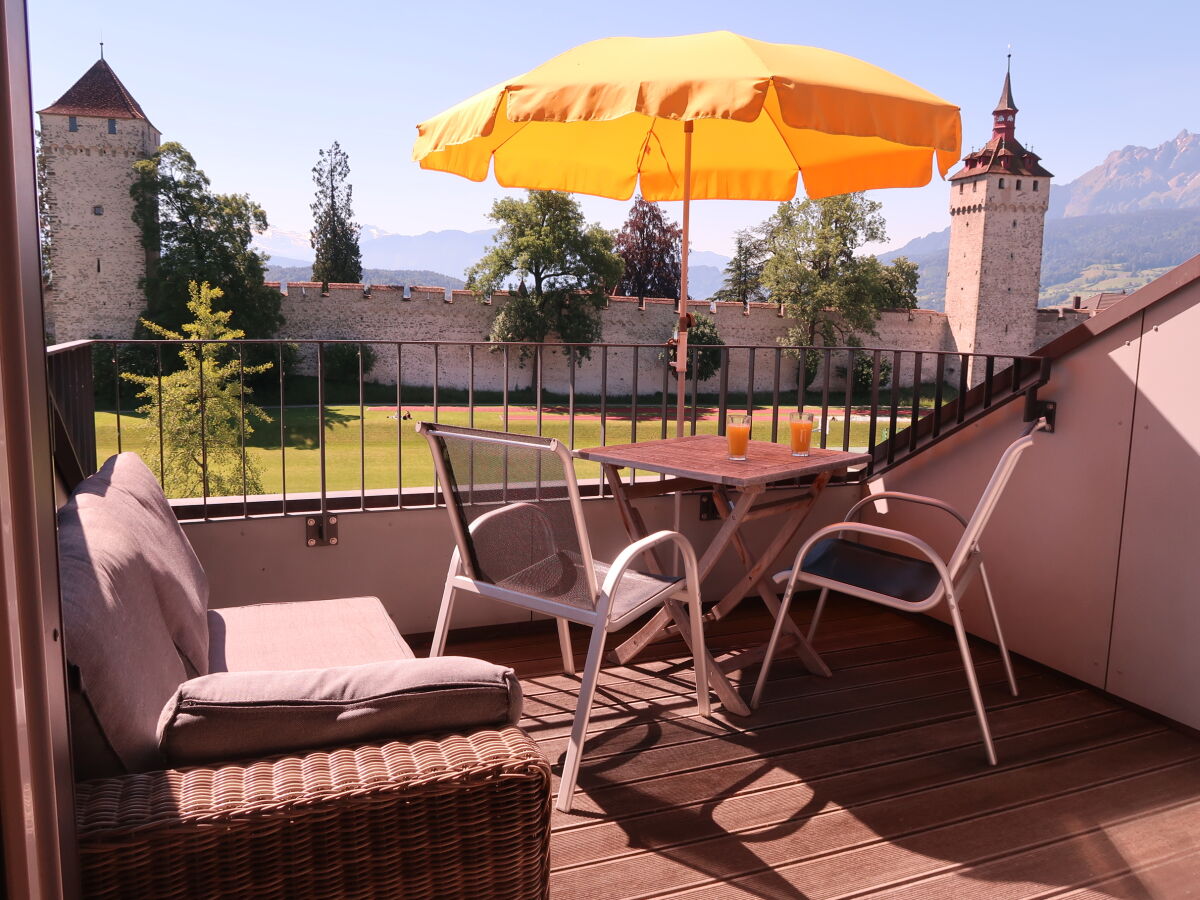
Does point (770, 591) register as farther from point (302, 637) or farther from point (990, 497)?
point (302, 637)

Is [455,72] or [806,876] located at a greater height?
[455,72]

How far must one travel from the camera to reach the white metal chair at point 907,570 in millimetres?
2363

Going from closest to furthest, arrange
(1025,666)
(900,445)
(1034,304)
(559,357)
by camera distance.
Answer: (1025,666) → (900,445) → (559,357) → (1034,304)

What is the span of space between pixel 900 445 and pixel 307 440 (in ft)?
74.4

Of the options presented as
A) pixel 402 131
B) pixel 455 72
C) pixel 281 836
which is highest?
pixel 455 72

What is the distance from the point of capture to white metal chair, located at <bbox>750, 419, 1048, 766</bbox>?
236 centimetres

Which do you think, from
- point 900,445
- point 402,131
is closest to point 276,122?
point 402,131

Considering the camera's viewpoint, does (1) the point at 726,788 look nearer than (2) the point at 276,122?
Yes

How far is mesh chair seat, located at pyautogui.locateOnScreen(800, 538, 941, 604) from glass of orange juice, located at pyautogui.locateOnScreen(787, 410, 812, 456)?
0.32 meters

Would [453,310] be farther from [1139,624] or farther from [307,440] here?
[1139,624]

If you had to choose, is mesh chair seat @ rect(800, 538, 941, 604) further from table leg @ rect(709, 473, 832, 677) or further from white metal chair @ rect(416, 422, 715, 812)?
white metal chair @ rect(416, 422, 715, 812)

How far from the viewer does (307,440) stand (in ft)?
80.5

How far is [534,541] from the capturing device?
2.19 meters

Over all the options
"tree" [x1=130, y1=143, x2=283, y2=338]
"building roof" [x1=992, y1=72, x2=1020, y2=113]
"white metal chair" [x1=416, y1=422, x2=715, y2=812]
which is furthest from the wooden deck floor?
"building roof" [x1=992, y1=72, x2=1020, y2=113]
